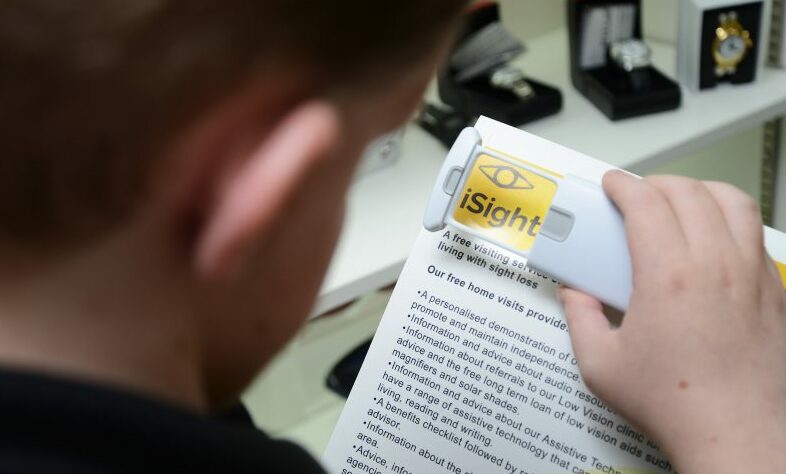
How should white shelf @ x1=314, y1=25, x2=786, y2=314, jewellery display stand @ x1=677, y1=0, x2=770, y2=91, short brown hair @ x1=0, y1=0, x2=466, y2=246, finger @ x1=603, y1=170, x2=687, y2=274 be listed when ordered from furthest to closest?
jewellery display stand @ x1=677, y1=0, x2=770, y2=91 → white shelf @ x1=314, y1=25, x2=786, y2=314 → finger @ x1=603, y1=170, x2=687, y2=274 → short brown hair @ x1=0, y1=0, x2=466, y2=246

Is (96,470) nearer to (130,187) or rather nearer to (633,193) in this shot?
(130,187)

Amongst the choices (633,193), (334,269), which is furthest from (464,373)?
(334,269)

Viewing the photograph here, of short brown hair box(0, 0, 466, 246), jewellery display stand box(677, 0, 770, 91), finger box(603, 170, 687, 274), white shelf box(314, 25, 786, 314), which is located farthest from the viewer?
jewellery display stand box(677, 0, 770, 91)

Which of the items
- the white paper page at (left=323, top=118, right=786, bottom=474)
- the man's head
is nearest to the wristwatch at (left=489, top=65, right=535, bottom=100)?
the white paper page at (left=323, top=118, right=786, bottom=474)

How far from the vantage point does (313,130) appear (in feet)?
0.74

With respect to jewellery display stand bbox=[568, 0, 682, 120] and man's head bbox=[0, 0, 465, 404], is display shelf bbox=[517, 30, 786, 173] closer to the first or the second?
jewellery display stand bbox=[568, 0, 682, 120]

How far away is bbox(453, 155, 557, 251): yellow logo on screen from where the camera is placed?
1.48 ft

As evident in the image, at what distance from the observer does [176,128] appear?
0.22 meters

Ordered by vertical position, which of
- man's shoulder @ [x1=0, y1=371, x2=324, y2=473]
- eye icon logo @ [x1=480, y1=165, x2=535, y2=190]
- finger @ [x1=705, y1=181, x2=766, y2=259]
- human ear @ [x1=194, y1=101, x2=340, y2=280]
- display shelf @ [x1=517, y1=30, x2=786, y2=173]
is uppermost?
human ear @ [x1=194, y1=101, x2=340, y2=280]

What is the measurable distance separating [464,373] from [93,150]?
0.94 feet

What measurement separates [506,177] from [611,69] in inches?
17.7

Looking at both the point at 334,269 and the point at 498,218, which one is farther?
the point at 334,269

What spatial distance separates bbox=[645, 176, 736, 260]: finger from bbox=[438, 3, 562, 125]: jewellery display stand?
0.39m

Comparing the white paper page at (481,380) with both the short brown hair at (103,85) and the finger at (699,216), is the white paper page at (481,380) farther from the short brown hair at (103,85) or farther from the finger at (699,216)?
the short brown hair at (103,85)
